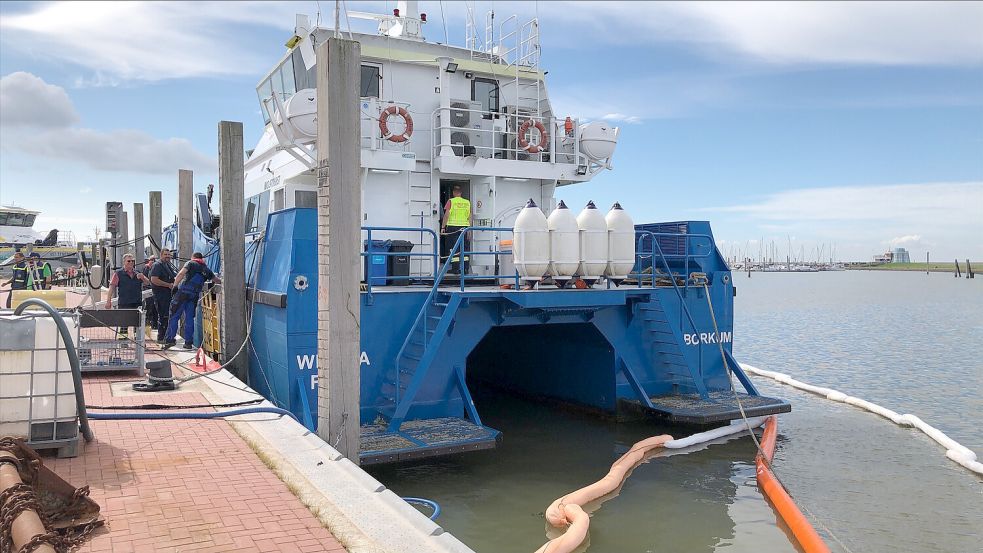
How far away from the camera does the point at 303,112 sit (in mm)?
9930

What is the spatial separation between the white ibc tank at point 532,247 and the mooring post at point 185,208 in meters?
9.38

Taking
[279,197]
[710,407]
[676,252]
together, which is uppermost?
[279,197]

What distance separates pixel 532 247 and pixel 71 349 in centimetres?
500

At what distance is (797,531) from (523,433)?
14.4 feet

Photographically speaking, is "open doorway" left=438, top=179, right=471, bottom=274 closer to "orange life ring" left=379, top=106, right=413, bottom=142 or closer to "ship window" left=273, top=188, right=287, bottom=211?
"orange life ring" left=379, top=106, right=413, bottom=142

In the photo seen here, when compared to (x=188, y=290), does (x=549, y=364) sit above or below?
below

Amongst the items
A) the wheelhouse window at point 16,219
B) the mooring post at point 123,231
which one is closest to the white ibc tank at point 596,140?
the mooring post at point 123,231

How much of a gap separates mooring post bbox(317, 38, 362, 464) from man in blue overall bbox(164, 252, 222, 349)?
570cm

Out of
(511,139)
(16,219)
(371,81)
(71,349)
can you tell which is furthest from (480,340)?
(16,219)

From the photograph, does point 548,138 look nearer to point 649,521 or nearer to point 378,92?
point 378,92

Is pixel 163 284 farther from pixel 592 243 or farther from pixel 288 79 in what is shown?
pixel 592 243

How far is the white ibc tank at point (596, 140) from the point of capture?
12.2 metres

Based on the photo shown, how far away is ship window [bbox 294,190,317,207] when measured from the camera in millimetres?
8969

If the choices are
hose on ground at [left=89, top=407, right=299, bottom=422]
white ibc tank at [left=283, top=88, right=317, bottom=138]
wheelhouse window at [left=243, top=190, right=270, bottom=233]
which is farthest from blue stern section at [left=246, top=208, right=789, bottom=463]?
wheelhouse window at [left=243, top=190, right=270, bottom=233]
